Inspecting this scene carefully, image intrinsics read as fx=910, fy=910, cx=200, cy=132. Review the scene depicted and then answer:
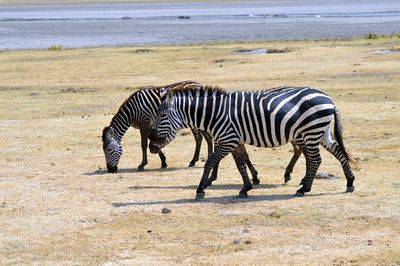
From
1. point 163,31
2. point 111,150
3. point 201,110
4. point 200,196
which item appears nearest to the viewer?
point 200,196

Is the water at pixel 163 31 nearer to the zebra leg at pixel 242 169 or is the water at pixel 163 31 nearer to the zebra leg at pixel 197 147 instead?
the zebra leg at pixel 197 147

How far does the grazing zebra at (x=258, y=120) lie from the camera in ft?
42.3

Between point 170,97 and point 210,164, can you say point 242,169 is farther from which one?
point 170,97

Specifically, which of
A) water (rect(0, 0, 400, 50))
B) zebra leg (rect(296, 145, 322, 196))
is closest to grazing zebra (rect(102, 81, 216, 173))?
zebra leg (rect(296, 145, 322, 196))

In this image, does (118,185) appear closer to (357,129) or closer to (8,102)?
(357,129)

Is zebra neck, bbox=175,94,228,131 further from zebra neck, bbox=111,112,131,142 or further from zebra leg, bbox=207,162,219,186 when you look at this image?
zebra neck, bbox=111,112,131,142

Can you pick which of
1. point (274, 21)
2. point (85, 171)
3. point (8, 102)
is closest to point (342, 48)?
point (8, 102)

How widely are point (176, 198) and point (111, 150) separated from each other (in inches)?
131

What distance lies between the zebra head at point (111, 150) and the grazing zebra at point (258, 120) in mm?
2785

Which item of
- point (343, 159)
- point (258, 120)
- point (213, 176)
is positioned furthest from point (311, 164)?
point (213, 176)

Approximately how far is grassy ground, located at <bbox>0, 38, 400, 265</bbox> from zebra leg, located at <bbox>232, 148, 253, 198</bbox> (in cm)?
22

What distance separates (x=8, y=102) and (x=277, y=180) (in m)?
12.8

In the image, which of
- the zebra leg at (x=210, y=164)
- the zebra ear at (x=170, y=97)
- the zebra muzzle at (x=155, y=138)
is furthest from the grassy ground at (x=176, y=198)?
the zebra ear at (x=170, y=97)

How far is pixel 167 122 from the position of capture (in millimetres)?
13336
